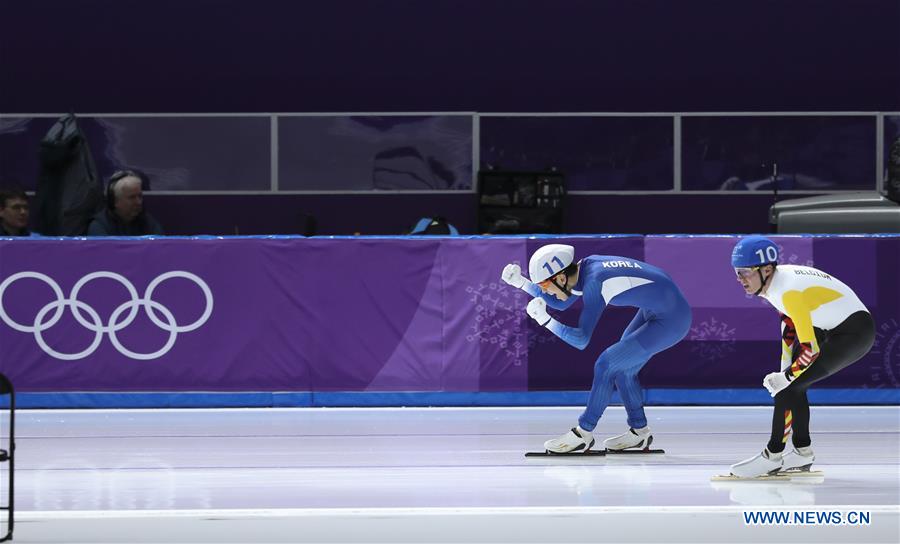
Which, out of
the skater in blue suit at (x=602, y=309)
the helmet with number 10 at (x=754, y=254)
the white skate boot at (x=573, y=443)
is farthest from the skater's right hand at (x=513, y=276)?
the helmet with number 10 at (x=754, y=254)

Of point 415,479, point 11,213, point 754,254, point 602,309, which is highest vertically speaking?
point 11,213

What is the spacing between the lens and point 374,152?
47.2 ft

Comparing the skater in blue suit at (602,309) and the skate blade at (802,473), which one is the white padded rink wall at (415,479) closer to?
the skate blade at (802,473)

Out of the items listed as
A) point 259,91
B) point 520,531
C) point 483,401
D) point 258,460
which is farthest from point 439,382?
point 259,91

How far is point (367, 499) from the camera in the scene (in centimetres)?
627

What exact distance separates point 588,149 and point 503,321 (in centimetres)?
490

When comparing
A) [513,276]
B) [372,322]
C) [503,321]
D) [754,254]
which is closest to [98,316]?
[372,322]

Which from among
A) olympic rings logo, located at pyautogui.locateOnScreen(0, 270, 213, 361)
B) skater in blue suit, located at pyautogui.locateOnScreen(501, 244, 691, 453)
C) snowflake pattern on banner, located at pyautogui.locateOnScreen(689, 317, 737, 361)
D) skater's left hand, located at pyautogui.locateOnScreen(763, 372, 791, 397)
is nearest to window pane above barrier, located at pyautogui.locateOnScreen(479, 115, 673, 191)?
snowflake pattern on banner, located at pyautogui.locateOnScreen(689, 317, 737, 361)

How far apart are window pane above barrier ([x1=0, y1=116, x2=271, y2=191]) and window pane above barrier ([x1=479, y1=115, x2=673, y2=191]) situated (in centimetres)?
255

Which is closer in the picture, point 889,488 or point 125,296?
point 889,488

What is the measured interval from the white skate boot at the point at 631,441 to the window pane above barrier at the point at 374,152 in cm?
690

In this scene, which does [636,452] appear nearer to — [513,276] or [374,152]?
[513,276]

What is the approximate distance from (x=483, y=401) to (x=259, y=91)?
18.4ft

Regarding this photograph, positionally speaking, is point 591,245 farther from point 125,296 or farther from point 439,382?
point 125,296
